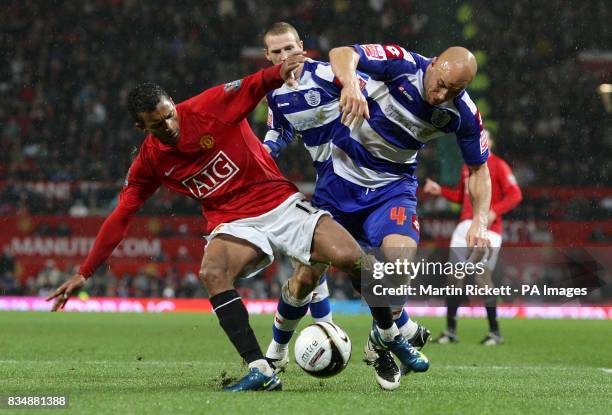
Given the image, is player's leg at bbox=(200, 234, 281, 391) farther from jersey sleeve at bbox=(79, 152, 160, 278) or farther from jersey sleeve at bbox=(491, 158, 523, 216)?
jersey sleeve at bbox=(491, 158, 523, 216)

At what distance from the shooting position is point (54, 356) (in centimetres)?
752

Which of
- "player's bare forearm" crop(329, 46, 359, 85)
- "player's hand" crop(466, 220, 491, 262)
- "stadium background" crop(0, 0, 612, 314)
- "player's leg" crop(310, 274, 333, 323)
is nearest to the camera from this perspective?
"player's bare forearm" crop(329, 46, 359, 85)

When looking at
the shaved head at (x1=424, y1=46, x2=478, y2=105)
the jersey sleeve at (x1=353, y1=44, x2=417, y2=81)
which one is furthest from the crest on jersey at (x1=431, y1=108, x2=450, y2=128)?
the jersey sleeve at (x1=353, y1=44, x2=417, y2=81)

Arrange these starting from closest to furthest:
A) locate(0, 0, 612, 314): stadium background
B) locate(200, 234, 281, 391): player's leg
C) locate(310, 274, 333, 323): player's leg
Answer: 1. locate(200, 234, 281, 391): player's leg
2. locate(310, 274, 333, 323): player's leg
3. locate(0, 0, 612, 314): stadium background

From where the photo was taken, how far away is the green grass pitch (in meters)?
4.29

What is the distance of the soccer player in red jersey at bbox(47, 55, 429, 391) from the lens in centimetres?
497

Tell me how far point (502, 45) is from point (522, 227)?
17.8 feet

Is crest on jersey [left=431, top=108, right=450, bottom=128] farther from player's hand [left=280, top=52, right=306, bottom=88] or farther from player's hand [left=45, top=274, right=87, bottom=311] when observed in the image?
player's hand [left=45, top=274, right=87, bottom=311]

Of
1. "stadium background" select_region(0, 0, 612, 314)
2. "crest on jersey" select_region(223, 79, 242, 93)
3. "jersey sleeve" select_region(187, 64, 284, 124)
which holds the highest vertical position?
"crest on jersey" select_region(223, 79, 242, 93)

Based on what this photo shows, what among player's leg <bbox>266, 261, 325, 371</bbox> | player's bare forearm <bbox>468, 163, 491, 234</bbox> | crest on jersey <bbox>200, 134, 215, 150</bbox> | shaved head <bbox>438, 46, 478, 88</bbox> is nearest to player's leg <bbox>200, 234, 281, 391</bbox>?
crest on jersey <bbox>200, 134, 215, 150</bbox>

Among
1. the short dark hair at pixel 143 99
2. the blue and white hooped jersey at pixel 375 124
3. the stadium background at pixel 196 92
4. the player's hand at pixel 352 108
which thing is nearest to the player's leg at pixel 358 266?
the blue and white hooped jersey at pixel 375 124

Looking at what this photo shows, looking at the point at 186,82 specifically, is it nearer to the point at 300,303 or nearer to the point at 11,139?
the point at 11,139

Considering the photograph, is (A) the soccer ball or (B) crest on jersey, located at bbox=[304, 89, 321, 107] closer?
(A) the soccer ball

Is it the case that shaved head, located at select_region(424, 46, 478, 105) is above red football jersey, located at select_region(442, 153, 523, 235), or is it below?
above
